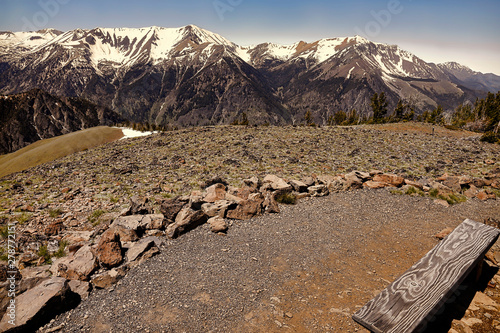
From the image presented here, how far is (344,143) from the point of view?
118 ft

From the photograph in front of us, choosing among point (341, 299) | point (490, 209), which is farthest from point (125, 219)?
point (490, 209)

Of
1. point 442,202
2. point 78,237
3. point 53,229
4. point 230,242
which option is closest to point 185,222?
point 230,242

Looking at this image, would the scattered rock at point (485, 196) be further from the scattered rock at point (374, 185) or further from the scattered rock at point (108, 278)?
the scattered rock at point (108, 278)

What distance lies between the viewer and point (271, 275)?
26.0ft

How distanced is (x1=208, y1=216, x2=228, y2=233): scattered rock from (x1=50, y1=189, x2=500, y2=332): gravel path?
34 cm

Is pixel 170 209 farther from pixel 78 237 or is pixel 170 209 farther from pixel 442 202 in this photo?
pixel 442 202

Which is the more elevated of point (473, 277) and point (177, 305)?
point (473, 277)

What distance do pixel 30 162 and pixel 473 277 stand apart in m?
81.0

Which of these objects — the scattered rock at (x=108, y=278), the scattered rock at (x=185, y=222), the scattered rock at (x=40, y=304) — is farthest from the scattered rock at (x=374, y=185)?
the scattered rock at (x=40, y=304)

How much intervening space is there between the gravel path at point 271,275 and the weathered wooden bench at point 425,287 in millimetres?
2289

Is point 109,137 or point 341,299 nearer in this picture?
point 341,299

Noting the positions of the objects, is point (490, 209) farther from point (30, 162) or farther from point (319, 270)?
point (30, 162)

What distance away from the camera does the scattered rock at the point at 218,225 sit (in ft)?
35.0

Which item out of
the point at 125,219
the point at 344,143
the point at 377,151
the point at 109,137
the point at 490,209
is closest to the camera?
the point at 125,219
